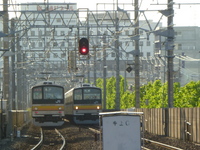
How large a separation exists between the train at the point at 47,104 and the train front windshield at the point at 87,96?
2.86 m

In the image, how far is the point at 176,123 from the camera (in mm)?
26578

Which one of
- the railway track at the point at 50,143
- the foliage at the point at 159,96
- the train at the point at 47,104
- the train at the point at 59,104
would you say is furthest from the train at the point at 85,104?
the railway track at the point at 50,143

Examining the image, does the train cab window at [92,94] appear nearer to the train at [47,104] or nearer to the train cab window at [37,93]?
the train at [47,104]

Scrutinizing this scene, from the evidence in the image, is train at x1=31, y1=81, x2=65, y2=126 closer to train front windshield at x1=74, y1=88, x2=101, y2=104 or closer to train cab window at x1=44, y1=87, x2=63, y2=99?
train cab window at x1=44, y1=87, x2=63, y2=99

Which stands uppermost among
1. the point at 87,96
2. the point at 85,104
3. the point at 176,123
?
the point at 87,96

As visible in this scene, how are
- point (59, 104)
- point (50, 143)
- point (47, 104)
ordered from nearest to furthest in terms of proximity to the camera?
point (50, 143), point (47, 104), point (59, 104)

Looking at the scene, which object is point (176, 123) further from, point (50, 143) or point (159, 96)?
point (159, 96)

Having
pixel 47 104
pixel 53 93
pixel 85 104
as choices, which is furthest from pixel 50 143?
pixel 85 104

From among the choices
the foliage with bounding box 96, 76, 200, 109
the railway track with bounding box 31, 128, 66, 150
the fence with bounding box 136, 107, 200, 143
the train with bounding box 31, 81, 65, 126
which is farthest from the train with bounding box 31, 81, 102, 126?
the fence with bounding box 136, 107, 200, 143

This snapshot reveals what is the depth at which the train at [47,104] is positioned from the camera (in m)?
35.4

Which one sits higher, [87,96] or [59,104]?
[87,96]

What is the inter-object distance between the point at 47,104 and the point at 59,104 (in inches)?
30.5

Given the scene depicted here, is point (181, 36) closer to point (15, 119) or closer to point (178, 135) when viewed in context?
point (15, 119)

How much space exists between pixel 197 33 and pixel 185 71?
1354 cm
